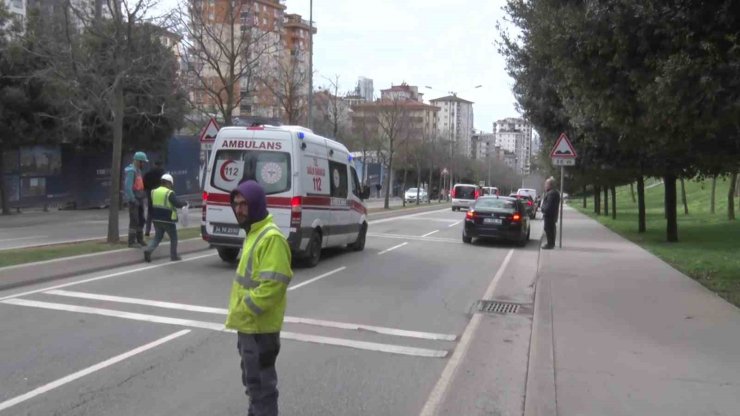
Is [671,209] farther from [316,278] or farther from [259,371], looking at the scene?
[259,371]

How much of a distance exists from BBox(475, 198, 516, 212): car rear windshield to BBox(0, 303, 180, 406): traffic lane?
13.8 m

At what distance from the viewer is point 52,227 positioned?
23.5 meters

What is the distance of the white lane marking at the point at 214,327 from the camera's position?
7.23 meters

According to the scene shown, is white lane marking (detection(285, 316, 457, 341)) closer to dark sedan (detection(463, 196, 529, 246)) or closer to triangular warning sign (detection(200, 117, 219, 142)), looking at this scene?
triangular warning sign (detection(200, 117, 219, 142))

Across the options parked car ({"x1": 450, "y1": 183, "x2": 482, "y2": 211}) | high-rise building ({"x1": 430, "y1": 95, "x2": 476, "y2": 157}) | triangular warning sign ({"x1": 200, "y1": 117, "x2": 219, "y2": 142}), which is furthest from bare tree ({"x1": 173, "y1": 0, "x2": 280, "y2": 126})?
high-rise building ({"x1": 430, "y1": 95, "x2": 476, "y2": 157})

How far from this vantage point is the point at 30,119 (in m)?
29.5

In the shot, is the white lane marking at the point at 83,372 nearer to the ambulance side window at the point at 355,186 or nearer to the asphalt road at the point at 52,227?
the ambulance side window at the point at 355,186

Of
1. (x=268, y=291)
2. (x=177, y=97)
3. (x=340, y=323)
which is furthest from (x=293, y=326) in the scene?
(x=177, y=97)

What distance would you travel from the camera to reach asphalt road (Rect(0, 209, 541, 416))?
5.45m

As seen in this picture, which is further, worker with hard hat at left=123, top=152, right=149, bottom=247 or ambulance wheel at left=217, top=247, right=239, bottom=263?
worker with hard hat at left=123, top=152, right=149, bottom=247

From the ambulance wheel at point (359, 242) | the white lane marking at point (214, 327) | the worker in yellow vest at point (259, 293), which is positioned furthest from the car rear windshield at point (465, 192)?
the worker in yellow vest at point (259, 293)

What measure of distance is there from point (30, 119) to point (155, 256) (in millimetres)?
19281

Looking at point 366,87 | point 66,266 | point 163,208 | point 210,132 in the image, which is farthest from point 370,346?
point 366,87

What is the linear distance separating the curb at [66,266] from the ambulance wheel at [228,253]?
1.51 meters
